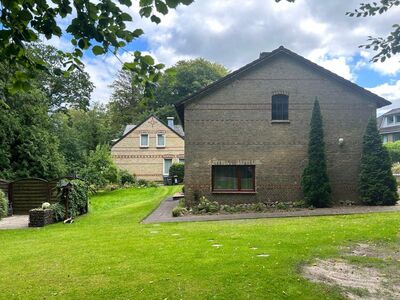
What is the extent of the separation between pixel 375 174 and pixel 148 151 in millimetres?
27755

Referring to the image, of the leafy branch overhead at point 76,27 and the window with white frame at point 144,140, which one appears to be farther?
the window with white frame at point 144,140

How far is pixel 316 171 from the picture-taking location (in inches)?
723

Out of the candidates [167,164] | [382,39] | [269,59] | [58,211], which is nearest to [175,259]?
[382,39]

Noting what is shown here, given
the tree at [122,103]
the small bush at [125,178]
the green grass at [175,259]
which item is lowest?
the green grass at [175,259]

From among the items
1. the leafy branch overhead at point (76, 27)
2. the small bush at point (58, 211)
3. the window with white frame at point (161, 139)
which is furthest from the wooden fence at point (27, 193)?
the window with white frame at point (161, 139)

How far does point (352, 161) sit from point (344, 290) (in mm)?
14686

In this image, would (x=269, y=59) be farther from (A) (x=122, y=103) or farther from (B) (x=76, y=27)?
(A) (x=122, y=103)

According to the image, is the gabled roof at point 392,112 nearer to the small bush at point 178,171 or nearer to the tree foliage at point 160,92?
the tree foliage at point 160,92

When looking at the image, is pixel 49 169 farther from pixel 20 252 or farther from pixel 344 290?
pixel 344 290

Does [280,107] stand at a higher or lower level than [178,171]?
higher

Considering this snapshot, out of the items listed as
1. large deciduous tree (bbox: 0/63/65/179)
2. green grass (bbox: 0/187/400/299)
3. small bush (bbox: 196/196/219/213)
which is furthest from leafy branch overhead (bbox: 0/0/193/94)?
large deciduous tree (bbox: 0/63/65/179)

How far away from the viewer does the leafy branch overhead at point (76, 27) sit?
339cm

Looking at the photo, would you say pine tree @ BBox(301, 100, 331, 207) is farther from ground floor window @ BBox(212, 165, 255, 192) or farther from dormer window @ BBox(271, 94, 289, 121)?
ground floor window @ BBox(212, 165, 255, 192)

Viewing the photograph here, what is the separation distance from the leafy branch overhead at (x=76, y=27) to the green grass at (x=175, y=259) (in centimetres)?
342
